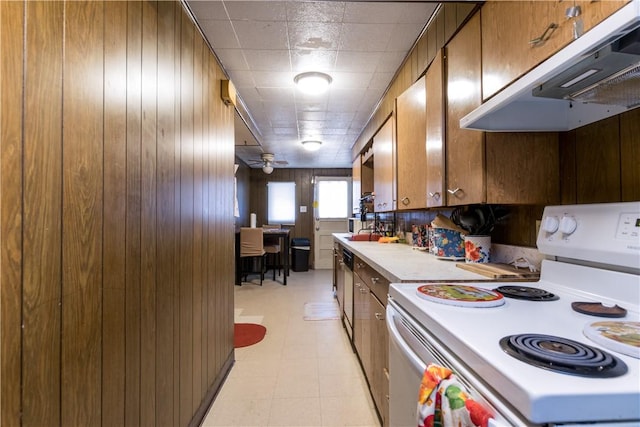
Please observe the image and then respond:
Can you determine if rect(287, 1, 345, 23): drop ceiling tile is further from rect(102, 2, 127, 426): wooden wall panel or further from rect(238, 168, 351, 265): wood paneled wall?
rect(238, 168, 351, 265): wood paneled wall

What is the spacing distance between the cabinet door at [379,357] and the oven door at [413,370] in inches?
15.8

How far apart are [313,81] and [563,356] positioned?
2.38 meters

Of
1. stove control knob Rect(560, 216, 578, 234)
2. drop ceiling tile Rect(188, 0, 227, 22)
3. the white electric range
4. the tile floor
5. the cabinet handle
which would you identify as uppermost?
drop ceiling tile Rect(188, 0, 227, 22)

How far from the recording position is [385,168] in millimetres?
2850

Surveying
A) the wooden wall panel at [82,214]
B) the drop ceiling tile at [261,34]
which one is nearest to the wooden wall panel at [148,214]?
the wooden wall panel at [82,214]

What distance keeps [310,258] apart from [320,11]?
222 inches

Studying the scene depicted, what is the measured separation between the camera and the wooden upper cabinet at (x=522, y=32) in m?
0.76

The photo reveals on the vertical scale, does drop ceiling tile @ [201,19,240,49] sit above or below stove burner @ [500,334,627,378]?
above

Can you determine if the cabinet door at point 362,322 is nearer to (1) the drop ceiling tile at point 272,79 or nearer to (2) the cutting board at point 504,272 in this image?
(2) the cutting board at point 504,272

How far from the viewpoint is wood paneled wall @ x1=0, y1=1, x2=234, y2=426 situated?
652 millimetres

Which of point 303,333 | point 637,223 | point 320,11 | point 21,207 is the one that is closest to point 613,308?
point 637,223

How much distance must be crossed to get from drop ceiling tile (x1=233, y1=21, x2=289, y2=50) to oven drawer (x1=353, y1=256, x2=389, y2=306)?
153 cm

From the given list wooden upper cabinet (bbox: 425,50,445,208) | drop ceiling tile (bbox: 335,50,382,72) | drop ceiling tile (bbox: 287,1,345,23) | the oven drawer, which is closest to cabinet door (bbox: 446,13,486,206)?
wooden upper cabinet (bbox: 425,50,445,208)

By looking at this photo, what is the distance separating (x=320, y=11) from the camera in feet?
5.53
